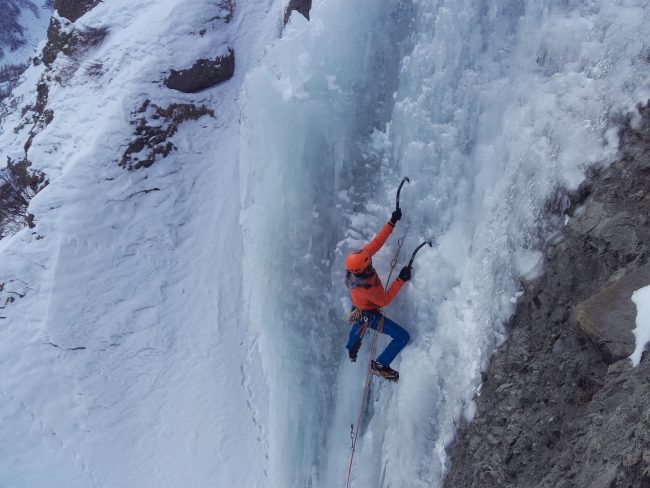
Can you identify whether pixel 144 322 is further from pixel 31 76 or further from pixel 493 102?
pixel 31 76

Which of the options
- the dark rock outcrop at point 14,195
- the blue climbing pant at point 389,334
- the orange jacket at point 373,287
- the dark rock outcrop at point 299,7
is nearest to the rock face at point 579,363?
the blue climbing pant at point 389,334

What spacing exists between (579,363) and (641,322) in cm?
41

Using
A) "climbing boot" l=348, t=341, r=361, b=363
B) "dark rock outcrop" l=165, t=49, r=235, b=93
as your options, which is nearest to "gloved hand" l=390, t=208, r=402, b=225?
"climbing boot" l=348, t=341, r=361, b=363

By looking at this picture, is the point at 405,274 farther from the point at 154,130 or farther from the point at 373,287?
the point at 154,130

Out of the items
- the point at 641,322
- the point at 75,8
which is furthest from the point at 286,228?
the point at 75,8

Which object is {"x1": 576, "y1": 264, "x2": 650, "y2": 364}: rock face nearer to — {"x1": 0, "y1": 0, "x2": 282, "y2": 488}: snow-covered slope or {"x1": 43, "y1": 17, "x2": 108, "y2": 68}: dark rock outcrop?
{"x1": 0, "y1": 0, "x2": 282, "y2": 488}: snow-covered slope

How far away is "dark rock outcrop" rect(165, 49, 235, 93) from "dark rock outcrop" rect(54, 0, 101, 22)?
3.83m

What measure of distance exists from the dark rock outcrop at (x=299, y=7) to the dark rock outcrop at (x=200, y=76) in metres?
1.22

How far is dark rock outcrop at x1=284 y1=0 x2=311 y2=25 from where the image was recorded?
7.66 metres

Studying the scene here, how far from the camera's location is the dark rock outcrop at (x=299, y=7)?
25.1 feet

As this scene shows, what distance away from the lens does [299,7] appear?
7840 mm

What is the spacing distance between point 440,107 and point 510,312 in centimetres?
161

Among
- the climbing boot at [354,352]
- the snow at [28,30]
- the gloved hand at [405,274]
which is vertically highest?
the gloved hand at [405,274]

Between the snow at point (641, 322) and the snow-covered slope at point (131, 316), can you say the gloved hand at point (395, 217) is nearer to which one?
the snow at point (641, 322)
